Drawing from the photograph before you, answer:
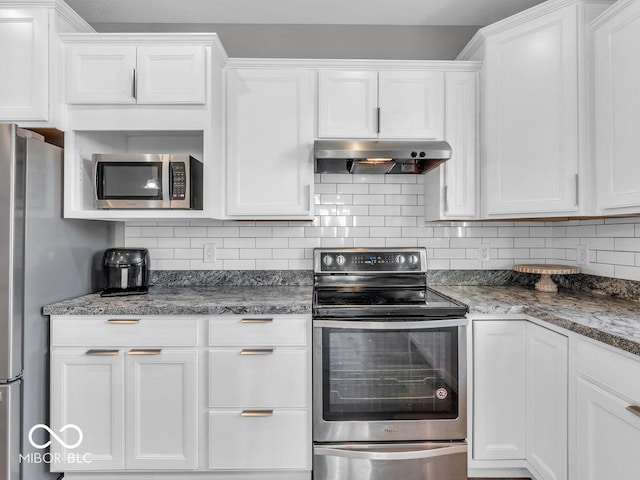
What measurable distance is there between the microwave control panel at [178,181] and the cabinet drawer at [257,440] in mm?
1118

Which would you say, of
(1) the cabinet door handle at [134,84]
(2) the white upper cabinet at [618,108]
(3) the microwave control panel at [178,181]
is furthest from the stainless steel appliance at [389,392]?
(1) the cabinet door handle at [134,84]

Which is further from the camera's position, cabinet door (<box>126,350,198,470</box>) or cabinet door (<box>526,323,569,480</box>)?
cabinet door (<box>126,350,198,470</box>)

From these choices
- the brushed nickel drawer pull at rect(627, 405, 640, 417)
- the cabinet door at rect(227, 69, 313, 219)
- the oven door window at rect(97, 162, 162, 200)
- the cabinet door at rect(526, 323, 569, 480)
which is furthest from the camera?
the cabinet door at rect(227, 69, 313, 219)

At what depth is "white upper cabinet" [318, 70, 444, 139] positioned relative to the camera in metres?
2.11

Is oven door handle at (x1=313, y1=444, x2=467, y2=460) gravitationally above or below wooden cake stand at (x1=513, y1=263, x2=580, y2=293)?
below

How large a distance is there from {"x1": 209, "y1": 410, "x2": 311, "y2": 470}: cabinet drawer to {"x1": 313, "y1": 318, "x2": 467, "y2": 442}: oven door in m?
0.10

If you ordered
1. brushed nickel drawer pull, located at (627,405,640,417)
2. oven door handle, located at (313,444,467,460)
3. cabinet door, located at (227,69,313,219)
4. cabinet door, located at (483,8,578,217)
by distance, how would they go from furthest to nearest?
1. cabinet door, located at (227,69,313,219)
2. cabinet door, located at (483,8,578,217)
3. oven door handle, located at (313,444,467,460)
4. brushed nickel drawer pull, located at (627,405,640,417)

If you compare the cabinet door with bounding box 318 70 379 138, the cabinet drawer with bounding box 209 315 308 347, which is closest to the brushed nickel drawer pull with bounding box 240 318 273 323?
the cabinet drawer with bounding box 209 315 308 347

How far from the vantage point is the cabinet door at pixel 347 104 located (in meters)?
2.10

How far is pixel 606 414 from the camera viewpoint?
4.21 feet

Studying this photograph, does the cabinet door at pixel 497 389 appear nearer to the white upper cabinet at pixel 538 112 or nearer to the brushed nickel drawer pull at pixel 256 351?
the white upper cabinet at pixel 538 112

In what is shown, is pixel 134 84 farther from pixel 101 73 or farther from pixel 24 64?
pixel 24 64

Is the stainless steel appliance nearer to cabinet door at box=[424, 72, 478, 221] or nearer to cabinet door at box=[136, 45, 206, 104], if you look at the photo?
cabinet door at box=[424, 72, 478, 221]
